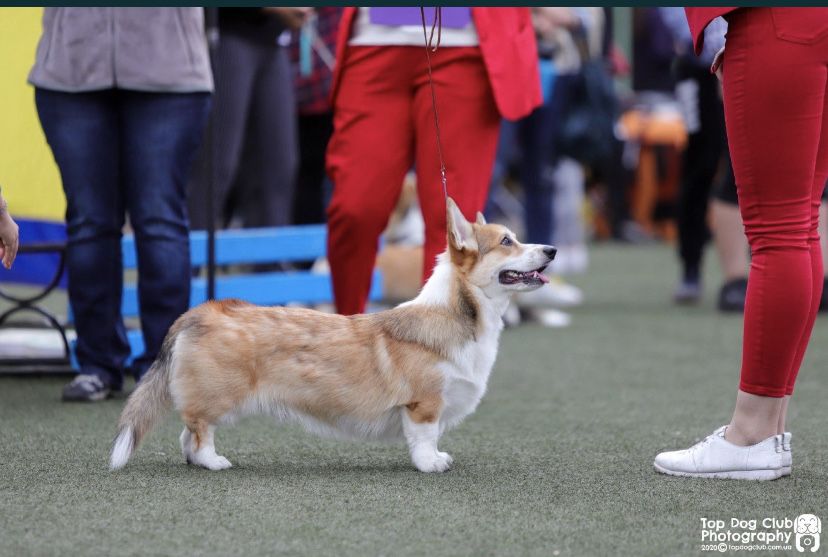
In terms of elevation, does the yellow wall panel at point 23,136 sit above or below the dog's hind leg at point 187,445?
above

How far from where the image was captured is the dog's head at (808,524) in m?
2.33

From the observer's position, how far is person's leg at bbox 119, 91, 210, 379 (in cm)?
371

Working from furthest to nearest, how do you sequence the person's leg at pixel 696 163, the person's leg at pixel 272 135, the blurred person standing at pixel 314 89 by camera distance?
1. the person's leg at pixel 696 163
2. the blurred person standing at pixel 314 89
3. the person's leg at pixel 272 135

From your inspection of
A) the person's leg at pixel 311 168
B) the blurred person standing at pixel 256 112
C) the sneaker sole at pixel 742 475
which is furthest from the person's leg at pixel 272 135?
the sneaker sole at pixel 742 475

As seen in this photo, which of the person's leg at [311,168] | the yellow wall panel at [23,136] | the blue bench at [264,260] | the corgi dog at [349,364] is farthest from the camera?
the person's leg at [311,168]

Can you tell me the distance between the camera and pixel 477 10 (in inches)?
140

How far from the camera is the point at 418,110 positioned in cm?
359

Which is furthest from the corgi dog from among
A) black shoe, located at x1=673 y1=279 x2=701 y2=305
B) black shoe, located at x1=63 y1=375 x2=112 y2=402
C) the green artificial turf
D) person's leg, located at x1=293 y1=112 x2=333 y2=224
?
black shoe, located at x1=673 y1=279 x2=701 y2=305

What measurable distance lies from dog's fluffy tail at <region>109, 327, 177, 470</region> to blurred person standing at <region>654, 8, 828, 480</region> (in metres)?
1.15

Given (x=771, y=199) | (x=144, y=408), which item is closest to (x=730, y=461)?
(x=771, y=199)

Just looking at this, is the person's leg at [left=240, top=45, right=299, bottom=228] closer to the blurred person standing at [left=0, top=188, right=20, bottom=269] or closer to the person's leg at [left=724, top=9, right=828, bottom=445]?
the blurred person standing at [left=0, top=188, right=20, bottom=269]

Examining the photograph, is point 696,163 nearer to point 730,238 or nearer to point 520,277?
point 730,238

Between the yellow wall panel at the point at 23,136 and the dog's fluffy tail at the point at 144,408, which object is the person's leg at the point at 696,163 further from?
the dog's fluffy tail at the point at 144,408

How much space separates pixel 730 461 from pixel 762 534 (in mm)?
483
